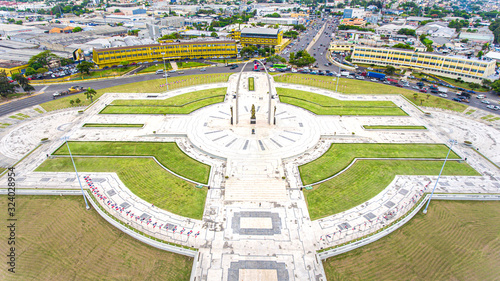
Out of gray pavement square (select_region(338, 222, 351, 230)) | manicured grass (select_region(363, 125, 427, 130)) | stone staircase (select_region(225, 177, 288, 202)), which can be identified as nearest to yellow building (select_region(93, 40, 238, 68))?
manicured grass (select_region(363, 125, 427, 130))

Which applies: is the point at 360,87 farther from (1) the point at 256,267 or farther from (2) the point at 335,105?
(1) the point at 256,267

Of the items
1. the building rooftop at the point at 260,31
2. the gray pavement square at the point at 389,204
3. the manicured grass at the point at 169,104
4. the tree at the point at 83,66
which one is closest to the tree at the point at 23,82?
the tree at the point at 83,66

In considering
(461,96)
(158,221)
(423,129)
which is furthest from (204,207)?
(461,96)

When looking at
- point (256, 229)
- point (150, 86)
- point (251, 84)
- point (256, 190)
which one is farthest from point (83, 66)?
point (256, 229)

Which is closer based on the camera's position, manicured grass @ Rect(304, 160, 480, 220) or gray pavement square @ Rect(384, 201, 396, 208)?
gray pavement square @ Rect(384, 201, 396, 208)

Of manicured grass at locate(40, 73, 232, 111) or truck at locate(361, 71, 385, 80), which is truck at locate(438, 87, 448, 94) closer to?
truck at locate(361, 71, 385, 80)

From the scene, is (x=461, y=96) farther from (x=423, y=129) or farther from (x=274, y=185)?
(x=274, y=185)
